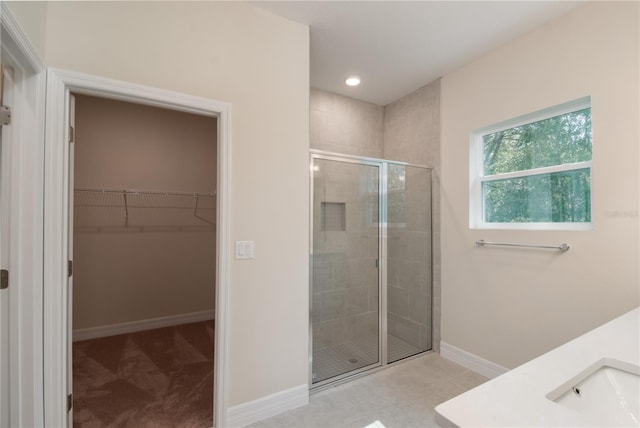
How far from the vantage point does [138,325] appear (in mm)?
3295

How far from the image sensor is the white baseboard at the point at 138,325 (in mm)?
3025

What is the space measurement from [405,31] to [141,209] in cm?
320

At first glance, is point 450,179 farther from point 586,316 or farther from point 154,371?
point 154,371

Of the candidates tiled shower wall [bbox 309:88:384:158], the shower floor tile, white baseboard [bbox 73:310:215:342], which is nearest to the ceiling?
tiled shower wall [bbox 309:88:384:158]

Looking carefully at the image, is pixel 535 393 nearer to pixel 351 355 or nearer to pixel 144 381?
pixel 351 355

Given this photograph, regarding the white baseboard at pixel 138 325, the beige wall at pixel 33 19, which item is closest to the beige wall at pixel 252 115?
the beige wall at pixel 33 19

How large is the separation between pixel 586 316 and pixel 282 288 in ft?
6.46

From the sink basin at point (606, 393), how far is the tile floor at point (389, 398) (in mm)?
1206

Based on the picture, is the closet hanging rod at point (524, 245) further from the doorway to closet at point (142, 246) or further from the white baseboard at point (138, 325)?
the white baseboard at point (138, 325)

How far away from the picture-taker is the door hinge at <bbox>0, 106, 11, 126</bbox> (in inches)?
48.6

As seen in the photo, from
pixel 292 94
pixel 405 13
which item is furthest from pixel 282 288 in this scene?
pixel 405 13

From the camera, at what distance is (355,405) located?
6.57 feet

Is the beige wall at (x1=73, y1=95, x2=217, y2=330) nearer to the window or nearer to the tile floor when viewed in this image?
the tile floor

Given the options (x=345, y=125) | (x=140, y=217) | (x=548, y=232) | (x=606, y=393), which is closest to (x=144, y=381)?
(x=140, y=217)
